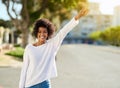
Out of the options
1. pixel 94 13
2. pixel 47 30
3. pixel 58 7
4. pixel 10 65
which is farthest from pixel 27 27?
pixel 94 13

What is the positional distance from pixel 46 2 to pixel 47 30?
36.2 m

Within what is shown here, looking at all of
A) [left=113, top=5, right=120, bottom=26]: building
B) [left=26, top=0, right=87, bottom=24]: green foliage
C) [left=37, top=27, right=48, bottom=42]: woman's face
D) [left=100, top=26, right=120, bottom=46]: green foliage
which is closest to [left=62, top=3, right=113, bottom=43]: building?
[left=113, top=5, right=120, bottom=26]: building

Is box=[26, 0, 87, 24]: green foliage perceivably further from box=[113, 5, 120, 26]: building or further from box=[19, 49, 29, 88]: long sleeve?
box=[113, 5, 120, 26]: building

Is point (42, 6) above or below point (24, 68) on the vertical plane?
below

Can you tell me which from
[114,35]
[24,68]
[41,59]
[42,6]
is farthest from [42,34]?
[114,35]

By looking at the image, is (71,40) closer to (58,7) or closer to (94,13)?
(94,13)

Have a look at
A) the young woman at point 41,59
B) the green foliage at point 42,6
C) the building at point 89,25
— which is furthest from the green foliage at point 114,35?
the young woman at point 41,59

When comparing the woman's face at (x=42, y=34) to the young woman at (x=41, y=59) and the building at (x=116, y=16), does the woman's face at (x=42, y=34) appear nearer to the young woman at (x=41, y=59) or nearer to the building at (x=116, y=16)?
the young woman at (x=41, y=59)

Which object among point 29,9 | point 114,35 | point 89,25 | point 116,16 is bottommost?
point 89,25

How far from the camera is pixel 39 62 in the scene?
194 inches

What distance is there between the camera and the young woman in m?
4.93

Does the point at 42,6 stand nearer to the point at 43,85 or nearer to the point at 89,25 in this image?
the point at 43,85

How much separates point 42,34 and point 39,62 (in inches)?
12.7

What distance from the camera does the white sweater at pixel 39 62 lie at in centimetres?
493
